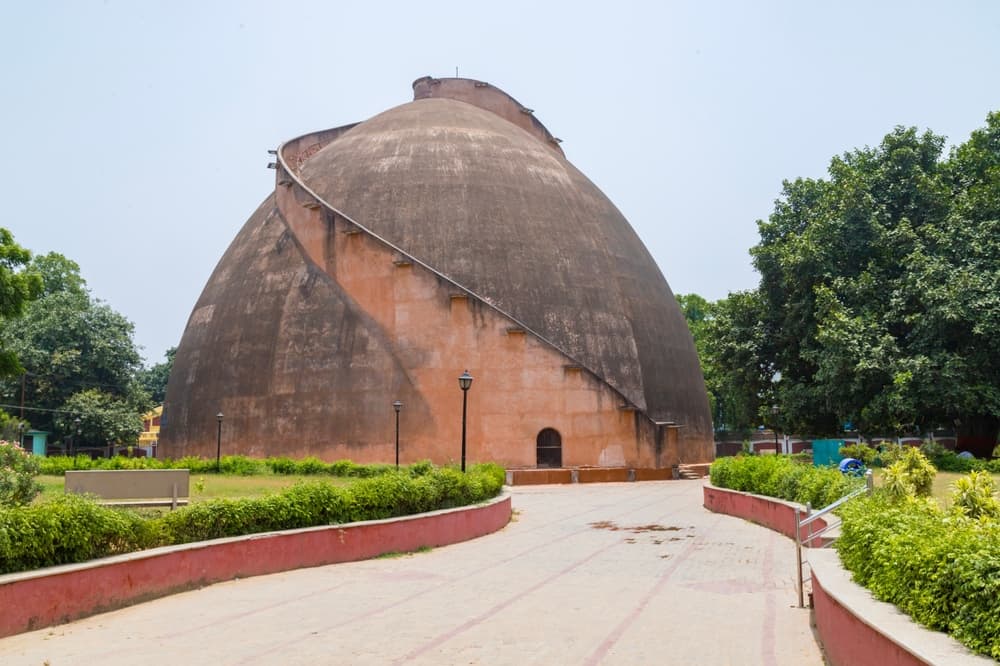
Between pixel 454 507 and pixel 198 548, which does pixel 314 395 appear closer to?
pixel 454 507

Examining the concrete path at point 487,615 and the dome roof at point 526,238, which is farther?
the dome roof at point 526,238

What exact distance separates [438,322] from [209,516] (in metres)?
17.6

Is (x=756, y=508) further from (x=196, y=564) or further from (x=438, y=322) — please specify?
(x=438, y=322)

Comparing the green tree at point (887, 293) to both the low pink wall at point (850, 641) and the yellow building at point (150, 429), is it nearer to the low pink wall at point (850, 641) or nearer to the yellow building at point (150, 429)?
the low pink wall at point (850, 641)

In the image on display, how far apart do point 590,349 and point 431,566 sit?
18.4 meters

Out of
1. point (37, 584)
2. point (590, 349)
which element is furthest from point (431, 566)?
point (590, 349)

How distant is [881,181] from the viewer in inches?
987

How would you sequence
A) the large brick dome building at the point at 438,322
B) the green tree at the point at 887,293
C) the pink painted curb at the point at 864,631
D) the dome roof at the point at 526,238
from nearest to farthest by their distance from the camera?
the pink painted curb at the point at 864,631 < the green tree at the point at 887,293 < the large brick dome building at the point at 438,322 < the dome roof at the point at 526,238

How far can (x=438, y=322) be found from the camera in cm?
2636

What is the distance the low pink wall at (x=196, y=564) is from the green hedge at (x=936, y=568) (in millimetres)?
5781

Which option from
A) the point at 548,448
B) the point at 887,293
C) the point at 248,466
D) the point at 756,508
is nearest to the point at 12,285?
the point at 248,466

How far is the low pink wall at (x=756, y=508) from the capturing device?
12756mm

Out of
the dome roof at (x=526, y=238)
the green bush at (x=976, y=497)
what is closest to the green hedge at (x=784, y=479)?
the green bush at (x=976, y=497)

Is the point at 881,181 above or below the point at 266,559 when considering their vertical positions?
above
